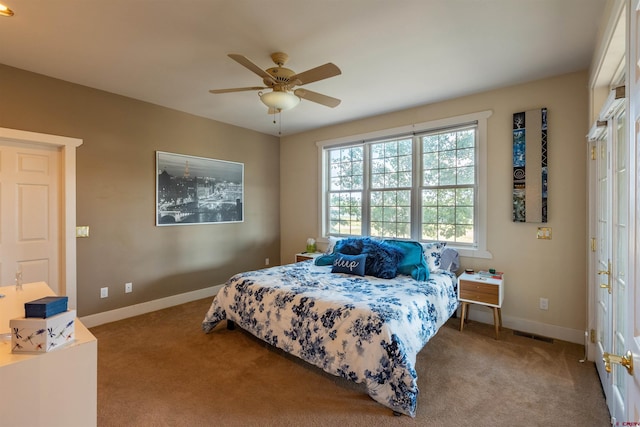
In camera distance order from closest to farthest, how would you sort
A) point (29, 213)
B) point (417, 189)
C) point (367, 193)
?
point (29, 213) < point (417, 189) < point (367, 193)

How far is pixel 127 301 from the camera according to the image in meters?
3.60

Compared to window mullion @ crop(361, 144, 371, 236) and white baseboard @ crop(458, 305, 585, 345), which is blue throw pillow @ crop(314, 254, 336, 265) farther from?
white baseboard @ crop(458, 305, 585, 345)

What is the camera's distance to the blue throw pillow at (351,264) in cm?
319

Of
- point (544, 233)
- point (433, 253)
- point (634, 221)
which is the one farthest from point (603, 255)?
point (634, 221)

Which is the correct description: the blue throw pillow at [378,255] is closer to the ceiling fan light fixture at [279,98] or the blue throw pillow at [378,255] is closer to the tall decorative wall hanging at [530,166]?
the tall decorative wall hanging at [530,166]

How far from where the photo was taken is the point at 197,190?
424 centimetres

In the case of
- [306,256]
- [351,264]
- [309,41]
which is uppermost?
[309,41]

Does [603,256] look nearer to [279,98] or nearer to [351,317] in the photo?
[351,317]

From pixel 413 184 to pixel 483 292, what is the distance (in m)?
1.59

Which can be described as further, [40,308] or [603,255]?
[603,255]

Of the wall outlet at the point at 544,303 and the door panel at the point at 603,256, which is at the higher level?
the door panel at the point at 603,256

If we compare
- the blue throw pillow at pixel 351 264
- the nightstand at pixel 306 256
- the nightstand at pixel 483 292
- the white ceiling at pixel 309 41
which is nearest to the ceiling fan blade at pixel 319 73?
the white ceiling at pixel 309 41

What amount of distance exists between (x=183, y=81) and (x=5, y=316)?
255 centimetres

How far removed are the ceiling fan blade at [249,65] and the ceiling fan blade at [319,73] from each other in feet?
0.68
